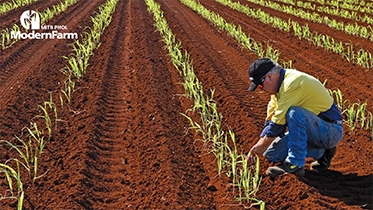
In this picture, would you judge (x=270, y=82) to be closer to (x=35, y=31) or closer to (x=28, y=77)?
(x=28, y=77)

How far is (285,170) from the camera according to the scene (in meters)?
3.64

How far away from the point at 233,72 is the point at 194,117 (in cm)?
210

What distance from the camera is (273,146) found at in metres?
3.86

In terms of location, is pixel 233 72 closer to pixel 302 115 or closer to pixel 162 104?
pixel 162 104

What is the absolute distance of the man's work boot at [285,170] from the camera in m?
3.61

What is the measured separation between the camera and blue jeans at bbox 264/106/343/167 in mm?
3502

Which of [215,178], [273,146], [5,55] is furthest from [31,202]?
[5,55]

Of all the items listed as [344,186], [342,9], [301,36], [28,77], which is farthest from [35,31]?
[342,9]

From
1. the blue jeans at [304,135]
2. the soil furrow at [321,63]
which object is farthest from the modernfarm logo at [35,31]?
the blue jeans at [304,135]

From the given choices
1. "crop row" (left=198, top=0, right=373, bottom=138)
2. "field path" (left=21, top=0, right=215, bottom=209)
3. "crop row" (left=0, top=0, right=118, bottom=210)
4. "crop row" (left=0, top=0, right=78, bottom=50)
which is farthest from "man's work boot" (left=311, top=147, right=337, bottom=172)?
"crop row" (left=0, top=0, right=78, bottom=50)

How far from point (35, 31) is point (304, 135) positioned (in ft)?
29.6

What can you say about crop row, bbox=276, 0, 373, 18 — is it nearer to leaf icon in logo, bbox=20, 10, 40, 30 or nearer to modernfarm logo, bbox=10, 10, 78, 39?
modernfarm logo, bbox=10, 10, 78, 39

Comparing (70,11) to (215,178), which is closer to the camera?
(215,178)

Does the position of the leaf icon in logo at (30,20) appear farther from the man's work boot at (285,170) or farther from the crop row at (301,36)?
the man's work boot at (285,170)
